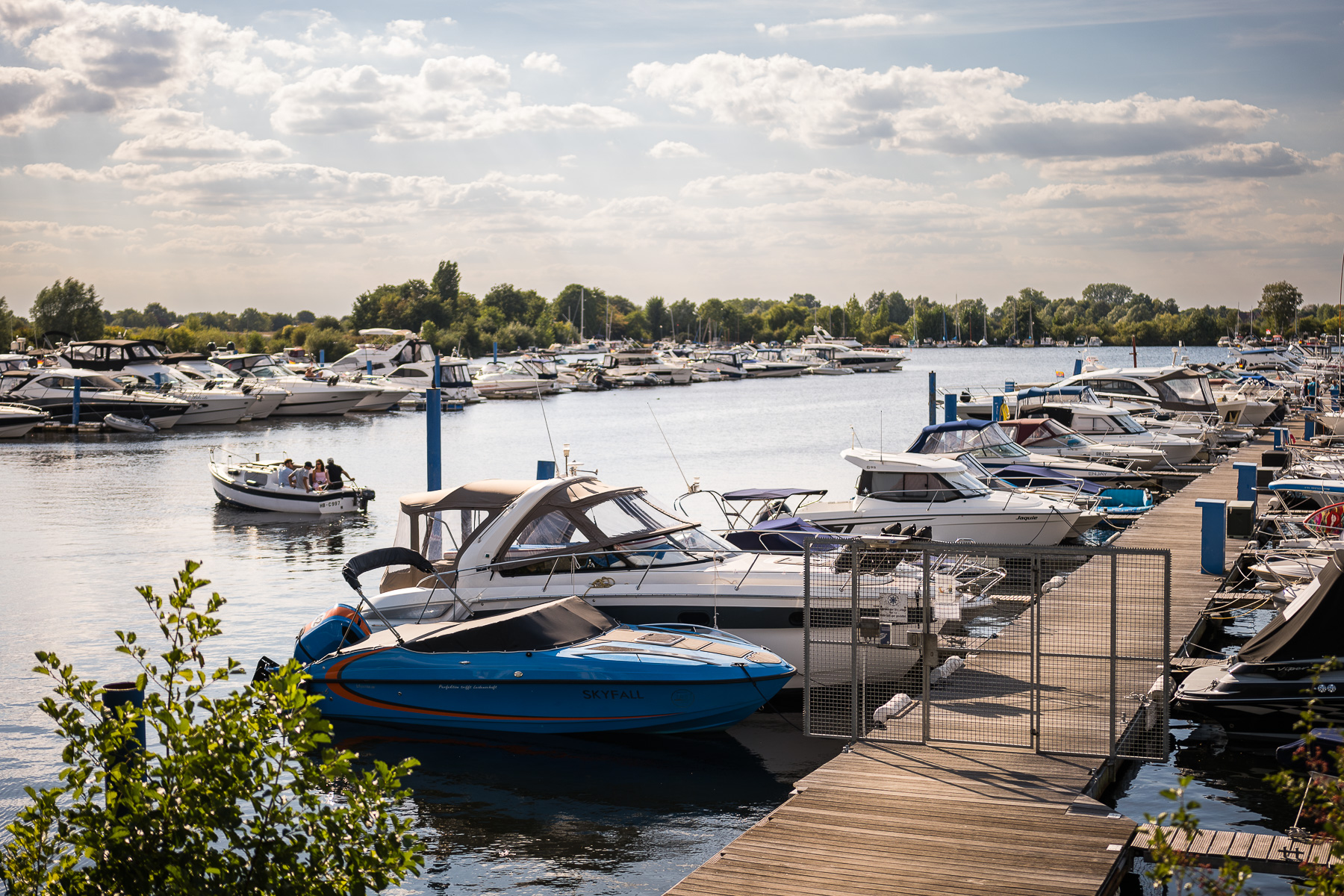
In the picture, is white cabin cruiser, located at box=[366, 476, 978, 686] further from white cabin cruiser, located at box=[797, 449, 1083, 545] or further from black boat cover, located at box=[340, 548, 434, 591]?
white cabin cruiser, located at box=[797, 449, 1083, 545]

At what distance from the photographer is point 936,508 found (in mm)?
22281

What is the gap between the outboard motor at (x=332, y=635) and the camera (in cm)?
1512

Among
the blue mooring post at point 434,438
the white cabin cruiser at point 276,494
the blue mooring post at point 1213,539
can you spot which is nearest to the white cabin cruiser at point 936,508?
the blue mooring post at point 1213,539

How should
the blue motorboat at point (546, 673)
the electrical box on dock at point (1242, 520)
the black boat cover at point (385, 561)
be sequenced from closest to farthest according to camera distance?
the blue motorboat at point (546, 673)
the black boat cover at point (385, 561)
the electrical box on dock at point (1242, 520)

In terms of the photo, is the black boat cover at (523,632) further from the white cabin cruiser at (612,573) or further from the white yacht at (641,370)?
the white yacht at (641,370)

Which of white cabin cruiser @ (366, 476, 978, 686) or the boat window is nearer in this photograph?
white cabin cruiser @ (366, 476, 978, 686)

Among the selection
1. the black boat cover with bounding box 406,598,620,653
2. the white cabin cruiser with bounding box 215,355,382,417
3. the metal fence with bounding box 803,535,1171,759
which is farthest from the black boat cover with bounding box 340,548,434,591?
the white cabin cruiser with bounding box 215,355,382,417

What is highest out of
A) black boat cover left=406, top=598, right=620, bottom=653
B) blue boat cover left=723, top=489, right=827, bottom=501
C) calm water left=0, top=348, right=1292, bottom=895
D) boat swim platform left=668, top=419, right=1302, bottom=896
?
blue boat cover left=723, top=489, right=827, bottom=501

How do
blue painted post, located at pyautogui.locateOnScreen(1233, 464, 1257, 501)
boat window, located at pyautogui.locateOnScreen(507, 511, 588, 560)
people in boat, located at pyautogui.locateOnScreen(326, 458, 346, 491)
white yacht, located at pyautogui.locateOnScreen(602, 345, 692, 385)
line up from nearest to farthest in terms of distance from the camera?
boat window, located at pyautogui.locateOnScreen(507, 511, 588, 560)
blue painted post, located at pyautogui.locateOnScreen(1233, 464, 1257, 501)
people in boat, located at pyautogui.locateOnScreen(326, 458, 346, 491)
white yacht, located at pyautogui.locateOnScreen(602, 345, 692, 385)

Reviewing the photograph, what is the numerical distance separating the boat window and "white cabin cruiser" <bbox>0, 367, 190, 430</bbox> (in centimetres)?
5128

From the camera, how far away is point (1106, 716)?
1183 cm

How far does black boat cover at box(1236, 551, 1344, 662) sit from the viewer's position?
11922 millimetres

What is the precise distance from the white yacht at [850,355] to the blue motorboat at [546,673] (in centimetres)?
A: 11872

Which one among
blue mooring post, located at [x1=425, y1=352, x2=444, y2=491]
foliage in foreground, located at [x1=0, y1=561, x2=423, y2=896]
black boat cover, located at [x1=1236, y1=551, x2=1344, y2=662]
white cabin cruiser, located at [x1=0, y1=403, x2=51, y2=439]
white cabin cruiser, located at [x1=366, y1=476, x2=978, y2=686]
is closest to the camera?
foliage in foreground, located at [x1=0, y1=561, x2=423, y2=896]
